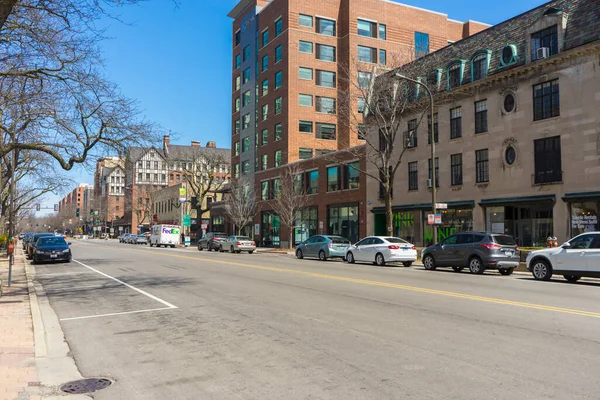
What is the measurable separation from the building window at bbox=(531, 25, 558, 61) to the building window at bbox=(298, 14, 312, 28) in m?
29.6

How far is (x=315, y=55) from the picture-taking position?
52062 mm

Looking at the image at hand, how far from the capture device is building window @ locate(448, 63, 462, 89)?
31.0 meters

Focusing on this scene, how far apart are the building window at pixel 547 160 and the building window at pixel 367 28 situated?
30.7m

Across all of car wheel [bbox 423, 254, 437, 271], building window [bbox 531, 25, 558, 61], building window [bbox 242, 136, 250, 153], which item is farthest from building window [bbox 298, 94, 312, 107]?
car wheel [bbox 423, 254, 437, 271]

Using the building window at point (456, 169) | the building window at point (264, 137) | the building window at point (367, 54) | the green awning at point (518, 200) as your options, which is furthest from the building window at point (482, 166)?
the building window at point (264, 137)

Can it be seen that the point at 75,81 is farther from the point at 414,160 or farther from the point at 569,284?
the point at 414,160

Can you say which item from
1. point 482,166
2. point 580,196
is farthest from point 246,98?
point 580,196

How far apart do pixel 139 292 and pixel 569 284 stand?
13308 millimetres

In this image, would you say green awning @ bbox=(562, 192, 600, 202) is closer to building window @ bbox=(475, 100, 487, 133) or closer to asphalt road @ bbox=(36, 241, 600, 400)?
building window @ bbox=(475, 100, 487, 133)

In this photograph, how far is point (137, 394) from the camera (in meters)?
5.14

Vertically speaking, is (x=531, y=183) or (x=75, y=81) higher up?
(x=75, y=81)

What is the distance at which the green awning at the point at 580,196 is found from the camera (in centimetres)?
2302

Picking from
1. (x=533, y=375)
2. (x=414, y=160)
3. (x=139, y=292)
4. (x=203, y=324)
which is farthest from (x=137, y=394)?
(x=414, y=160)

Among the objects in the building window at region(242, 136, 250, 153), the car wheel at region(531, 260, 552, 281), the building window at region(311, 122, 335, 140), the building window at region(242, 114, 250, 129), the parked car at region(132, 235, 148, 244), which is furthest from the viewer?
the parked car at region(132, 235, 148, 244)
